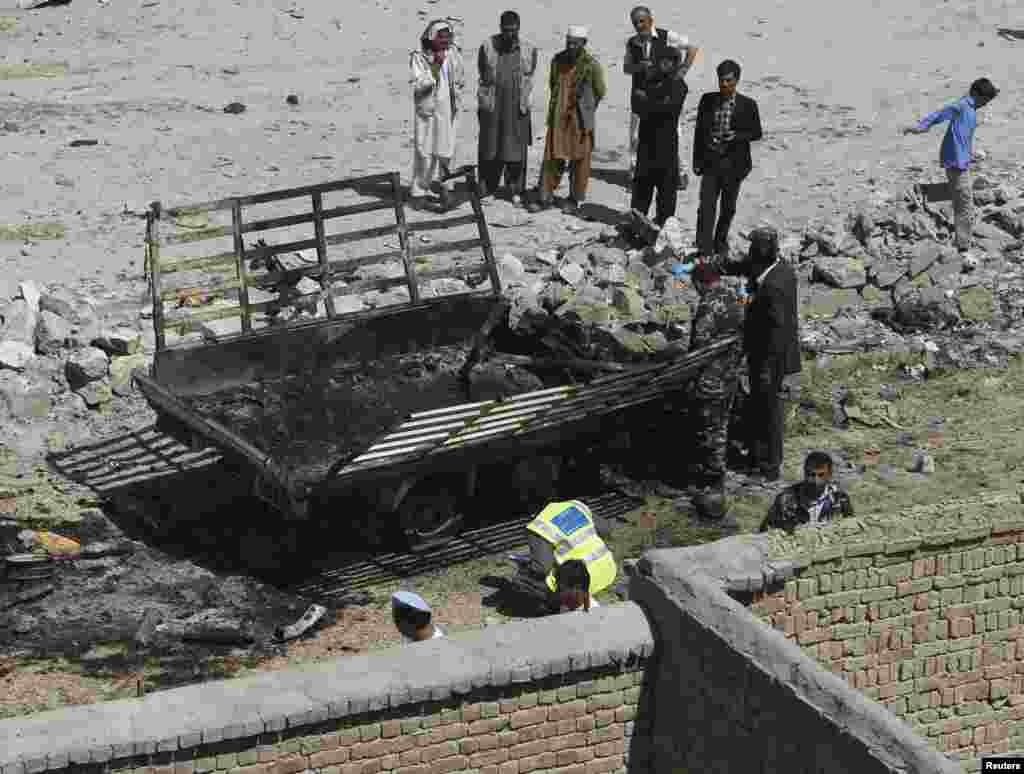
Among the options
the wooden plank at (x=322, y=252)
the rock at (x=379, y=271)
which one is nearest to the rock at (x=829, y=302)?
the rock at (x=379, y=271)

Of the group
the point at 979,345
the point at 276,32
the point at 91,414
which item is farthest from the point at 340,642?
the point at 276,32

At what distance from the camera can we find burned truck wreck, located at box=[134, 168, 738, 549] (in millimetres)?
10242

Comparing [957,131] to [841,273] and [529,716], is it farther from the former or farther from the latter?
[529,716]

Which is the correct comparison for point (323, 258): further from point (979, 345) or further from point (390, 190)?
point (979, 345)

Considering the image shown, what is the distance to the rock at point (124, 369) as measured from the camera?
1284 centimetres

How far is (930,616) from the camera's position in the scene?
321 inches

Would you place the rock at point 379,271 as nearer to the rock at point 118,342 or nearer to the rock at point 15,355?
the rock at point 118,342

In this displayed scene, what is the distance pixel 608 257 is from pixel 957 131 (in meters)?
3.18

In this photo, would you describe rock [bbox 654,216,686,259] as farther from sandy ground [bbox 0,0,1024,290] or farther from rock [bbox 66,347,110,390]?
rock [bbox 66,347,110,390]

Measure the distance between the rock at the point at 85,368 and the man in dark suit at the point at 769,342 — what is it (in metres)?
4.50

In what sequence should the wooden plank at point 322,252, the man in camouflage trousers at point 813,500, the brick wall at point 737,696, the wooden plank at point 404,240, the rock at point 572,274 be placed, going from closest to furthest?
the brick wall at point 737,696
the man in camouflage trousers at point 813,500
the wooden plank at point 322,252
the wooden plank at point 404,240
the rock at point 572,274

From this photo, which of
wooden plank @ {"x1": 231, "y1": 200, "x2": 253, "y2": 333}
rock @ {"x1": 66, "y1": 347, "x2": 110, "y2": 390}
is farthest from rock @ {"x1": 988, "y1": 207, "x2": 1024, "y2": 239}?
rock @ {"x1": 66, "y1": 347, "x2": 110, "y2": 390}

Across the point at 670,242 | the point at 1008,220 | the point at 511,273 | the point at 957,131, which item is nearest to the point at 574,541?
the point at 511,273

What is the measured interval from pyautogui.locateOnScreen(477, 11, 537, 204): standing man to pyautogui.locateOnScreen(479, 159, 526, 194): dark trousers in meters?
0.18
